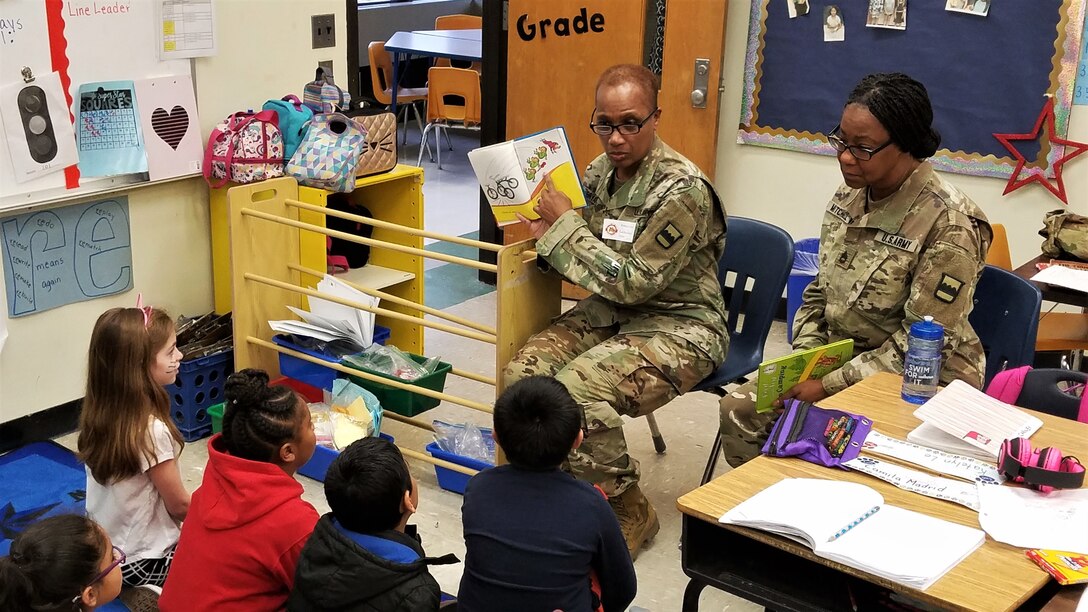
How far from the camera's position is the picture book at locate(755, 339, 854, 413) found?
2.47 meters

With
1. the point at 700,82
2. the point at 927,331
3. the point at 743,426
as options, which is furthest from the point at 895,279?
the point at 700,82

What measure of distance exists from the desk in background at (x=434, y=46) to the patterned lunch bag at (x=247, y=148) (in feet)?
12.1

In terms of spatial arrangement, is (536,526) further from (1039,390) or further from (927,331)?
(1039,390)

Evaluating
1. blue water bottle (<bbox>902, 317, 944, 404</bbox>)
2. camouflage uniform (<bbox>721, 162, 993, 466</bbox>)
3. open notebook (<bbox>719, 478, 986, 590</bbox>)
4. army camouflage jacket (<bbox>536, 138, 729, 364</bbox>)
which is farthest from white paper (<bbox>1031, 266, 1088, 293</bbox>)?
open notebook (<bbox>719, 478, 986, 590</bbox>)

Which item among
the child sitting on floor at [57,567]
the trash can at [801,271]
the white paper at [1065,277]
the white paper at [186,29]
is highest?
the white paper at [186,29]

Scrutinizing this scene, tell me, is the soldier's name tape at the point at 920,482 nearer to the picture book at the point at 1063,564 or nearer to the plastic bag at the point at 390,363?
the picture book at the point at 1063,564

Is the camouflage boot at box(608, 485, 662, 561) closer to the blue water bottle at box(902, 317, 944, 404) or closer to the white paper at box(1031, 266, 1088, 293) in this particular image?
the blue water bottle at box(902, 317, 944, 404)

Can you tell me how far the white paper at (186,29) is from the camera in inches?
143

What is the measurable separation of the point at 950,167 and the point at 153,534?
136 inches

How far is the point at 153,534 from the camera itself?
241 cm

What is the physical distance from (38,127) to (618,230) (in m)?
1.81

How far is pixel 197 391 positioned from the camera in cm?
375

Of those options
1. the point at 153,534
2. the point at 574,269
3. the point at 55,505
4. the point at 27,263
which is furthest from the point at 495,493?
the point at 27,263

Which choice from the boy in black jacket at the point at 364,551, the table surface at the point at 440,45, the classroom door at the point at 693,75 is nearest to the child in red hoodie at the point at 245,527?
the boy in black jacket at the point at 364,551
